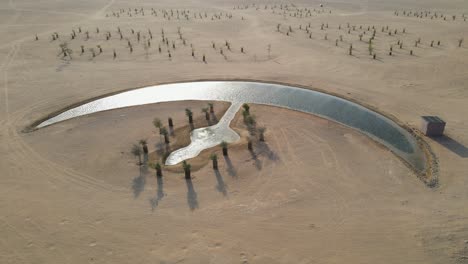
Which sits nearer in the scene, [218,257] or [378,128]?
[218,257]

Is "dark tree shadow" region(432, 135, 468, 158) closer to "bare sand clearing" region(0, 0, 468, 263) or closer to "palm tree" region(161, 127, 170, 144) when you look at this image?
"bare sand clearing" region(0, 0, 468, 263)

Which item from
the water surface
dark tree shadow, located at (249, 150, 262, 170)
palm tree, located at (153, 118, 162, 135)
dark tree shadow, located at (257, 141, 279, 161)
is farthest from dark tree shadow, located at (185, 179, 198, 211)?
palm tree, located at (153, 118, 162, 135)

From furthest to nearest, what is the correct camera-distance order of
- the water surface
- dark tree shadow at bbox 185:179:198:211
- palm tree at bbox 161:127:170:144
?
palm tree at bbox 161:127:170:144
the water surface
dark tree shadow at bbox 185:179:198:211

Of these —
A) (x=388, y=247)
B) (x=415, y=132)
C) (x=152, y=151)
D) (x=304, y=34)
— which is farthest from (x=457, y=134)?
(x=304, y=34)

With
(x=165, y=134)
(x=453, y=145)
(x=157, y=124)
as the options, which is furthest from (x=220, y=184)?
(x=453, y=145)

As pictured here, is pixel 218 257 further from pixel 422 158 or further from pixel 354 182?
pixel 422 158

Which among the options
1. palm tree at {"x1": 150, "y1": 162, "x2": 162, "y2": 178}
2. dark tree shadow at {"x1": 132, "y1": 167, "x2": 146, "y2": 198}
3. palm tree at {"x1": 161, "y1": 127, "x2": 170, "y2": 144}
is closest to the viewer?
dark tree shadow at {"x1": 132, "y1": 167, "x2": 146, "y2": 198}
